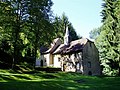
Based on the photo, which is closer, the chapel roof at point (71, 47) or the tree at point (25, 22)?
the tree at point (25, 22)

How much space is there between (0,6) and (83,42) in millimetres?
22240

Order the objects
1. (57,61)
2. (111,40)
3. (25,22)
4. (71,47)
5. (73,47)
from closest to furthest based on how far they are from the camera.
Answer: (25,22) → (111,40) → (73,47) → (71,47) → (57,61)

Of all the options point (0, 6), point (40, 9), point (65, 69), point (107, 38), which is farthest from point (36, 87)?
point (65, 69)

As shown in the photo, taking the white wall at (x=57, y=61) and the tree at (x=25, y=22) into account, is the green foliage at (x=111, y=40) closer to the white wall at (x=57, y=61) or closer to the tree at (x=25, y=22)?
the tree at (x=25, y=22)

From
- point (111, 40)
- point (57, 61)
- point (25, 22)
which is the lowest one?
point (57, 61)

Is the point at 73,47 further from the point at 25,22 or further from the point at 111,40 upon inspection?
the point at 25,22

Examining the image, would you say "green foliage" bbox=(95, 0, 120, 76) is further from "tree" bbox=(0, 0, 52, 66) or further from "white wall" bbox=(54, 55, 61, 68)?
"white wall" bbox=(54, 55, 61, 68)

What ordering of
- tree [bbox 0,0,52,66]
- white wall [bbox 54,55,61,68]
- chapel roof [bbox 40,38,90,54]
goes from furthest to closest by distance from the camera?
white wall [bbox 54,55,61,68], chapel roof [bbox 40,38,90,54], tree [bbox 0,0,52,66]

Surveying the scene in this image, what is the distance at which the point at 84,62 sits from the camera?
168 ft

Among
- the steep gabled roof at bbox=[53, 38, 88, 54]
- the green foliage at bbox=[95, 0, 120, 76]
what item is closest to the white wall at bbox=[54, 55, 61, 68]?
the steep gabled roof at bbox=[53, 38, 88, 54]

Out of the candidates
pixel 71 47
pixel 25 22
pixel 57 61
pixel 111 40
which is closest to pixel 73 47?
pixel 71 47

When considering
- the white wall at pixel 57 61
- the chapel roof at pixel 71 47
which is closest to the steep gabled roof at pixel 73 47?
the chapel roof at pixel 71 47

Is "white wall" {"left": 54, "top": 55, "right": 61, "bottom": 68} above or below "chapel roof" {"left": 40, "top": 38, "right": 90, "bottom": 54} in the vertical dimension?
below

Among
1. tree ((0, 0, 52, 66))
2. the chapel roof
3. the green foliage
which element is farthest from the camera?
the chapel roof
